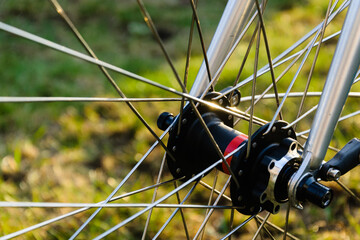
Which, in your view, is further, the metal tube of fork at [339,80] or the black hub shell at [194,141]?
the black hub shell at [194,141]

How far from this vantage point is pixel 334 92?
0.73m

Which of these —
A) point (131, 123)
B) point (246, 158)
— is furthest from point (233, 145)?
point (131, 123)

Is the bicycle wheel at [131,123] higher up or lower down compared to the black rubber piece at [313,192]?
lower down

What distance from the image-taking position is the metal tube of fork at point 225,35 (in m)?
0.90

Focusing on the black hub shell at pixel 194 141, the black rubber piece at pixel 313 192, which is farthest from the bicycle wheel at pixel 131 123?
the black rubber piece at pixel 313 192

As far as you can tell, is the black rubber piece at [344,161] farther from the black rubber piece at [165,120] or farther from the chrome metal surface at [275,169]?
the black rubber piece at [165,120]

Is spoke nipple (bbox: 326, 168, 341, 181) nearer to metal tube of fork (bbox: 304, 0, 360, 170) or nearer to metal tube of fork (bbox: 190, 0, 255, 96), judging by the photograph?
metal tube of fork (bbox: 304, 0, 360, 170)

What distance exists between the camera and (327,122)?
2.43 ft

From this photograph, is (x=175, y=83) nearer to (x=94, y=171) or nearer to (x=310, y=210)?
(x=94, y=171)

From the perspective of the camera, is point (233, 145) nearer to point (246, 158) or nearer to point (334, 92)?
point (246, 158)

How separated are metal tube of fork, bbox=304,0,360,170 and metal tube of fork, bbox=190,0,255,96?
0.73ft

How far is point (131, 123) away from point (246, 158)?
102cm

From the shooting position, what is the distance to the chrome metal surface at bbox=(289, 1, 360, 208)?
723 mm

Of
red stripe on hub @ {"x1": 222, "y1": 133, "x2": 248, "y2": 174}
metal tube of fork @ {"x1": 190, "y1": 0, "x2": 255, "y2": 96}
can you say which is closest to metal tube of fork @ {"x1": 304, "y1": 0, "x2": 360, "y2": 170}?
red stripe on hub @ {"x1": 222, "y1": 133, "x2": 248, "y2": 174}
